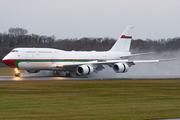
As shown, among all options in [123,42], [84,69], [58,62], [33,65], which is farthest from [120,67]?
[123,42]

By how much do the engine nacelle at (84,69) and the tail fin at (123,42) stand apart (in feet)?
39.7

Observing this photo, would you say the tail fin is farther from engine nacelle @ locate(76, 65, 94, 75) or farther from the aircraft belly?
the aircraft belly

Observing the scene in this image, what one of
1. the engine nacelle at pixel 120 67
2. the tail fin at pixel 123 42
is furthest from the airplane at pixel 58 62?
the tail fin at pixel 123 42

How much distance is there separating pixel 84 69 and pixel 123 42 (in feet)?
47.9

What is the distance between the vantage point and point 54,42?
93812 millimetres

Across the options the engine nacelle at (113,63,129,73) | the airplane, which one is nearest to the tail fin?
the airplane

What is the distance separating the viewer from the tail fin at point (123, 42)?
186ft

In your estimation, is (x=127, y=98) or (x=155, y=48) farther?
(x=155, y=48)

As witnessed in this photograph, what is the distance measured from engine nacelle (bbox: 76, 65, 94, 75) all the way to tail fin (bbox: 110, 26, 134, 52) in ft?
39.7

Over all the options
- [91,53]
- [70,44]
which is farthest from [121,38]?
[70,44]

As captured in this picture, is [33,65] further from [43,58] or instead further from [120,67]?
[120,67]

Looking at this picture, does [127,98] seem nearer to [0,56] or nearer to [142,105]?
[142,105]

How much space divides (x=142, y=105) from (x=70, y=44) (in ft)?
216

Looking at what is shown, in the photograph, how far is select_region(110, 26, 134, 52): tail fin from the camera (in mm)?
56659
